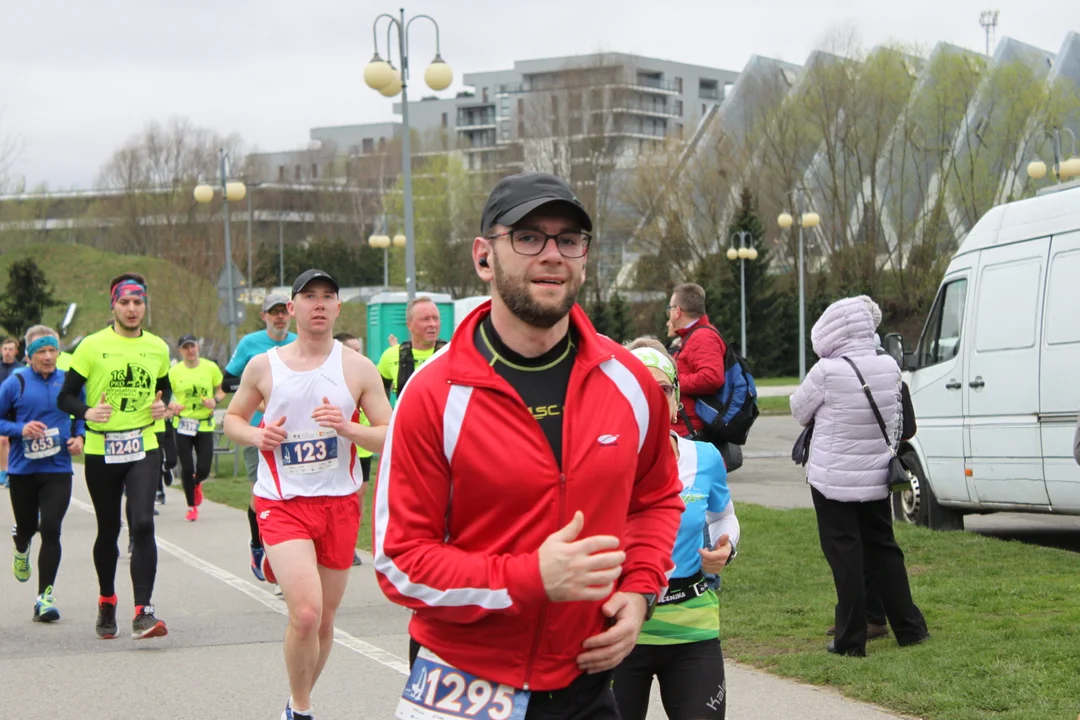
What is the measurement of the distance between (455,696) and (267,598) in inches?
328

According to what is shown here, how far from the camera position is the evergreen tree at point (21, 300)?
6619 centimetres

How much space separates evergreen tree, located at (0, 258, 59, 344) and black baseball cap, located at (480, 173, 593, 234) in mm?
66375

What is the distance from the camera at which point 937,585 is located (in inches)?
404

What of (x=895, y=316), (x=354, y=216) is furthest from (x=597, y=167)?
(x=354, y=216)

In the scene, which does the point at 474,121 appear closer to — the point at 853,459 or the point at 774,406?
the point at 774,406

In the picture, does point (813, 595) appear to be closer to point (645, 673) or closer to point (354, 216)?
point (645, 673)

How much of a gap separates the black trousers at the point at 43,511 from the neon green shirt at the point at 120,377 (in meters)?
1.38

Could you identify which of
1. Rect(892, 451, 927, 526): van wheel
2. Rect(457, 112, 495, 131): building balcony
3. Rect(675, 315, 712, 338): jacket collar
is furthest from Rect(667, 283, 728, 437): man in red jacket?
Rect(457, 112, 495, 131): building balcony

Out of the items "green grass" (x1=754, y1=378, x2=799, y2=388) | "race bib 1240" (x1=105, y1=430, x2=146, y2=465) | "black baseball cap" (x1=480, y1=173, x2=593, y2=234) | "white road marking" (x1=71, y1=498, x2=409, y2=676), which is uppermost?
"black baseball cap" (x1=480, y1=173, x2=593, y2=234)

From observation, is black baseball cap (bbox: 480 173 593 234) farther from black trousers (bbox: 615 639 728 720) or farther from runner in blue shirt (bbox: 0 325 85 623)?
Result: runner in blue shirt (bbox: 0 325 85 623)

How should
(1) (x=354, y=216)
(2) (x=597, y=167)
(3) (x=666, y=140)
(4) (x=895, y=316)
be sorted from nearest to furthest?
(4) (x=895, y=316), (3) (x=666, y=140), (2) (x=597, y=167), (1) (x=354, y=216)

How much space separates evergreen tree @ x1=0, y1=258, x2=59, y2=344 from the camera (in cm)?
6619

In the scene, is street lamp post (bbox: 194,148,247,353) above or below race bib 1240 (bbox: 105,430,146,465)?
above

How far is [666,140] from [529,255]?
2551 inches
